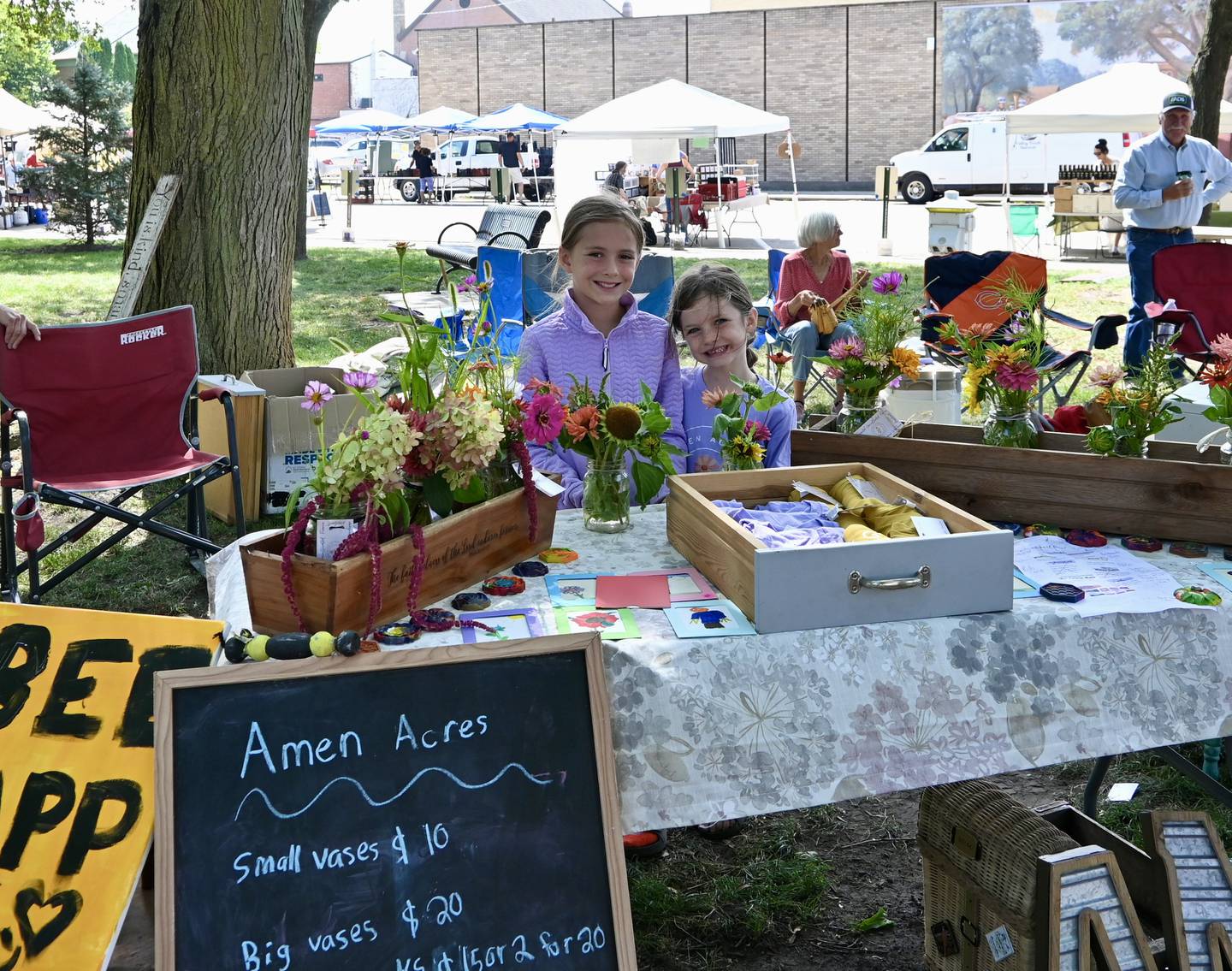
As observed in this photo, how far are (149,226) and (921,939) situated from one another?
4.28 metres

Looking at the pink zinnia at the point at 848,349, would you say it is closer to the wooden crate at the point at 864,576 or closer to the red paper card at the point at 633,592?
the wooden crate at the point at 864,576

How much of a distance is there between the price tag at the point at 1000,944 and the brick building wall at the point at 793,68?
94.3 ft

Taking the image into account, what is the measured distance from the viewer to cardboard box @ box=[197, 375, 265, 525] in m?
4.59

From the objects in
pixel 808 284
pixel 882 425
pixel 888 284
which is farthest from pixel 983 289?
pixel 882 425

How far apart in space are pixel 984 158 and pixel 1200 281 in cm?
1622

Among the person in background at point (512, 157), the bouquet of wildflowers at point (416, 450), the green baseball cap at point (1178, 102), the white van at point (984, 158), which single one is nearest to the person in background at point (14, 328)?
the bouquet of wildflowers at point (416, 450)

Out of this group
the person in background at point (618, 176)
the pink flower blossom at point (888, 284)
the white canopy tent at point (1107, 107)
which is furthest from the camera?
the person in background at point (618, 176)

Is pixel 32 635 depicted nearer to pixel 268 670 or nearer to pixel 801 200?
pixel 268 670

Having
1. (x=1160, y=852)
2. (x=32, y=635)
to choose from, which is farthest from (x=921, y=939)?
(x=32, y=635)

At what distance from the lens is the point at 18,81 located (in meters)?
47.6

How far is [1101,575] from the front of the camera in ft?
6.04

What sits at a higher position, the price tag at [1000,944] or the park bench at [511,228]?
the park bench at [511,228]

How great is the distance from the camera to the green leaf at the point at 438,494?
1759 mm

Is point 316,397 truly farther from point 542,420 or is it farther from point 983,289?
point 983,289
